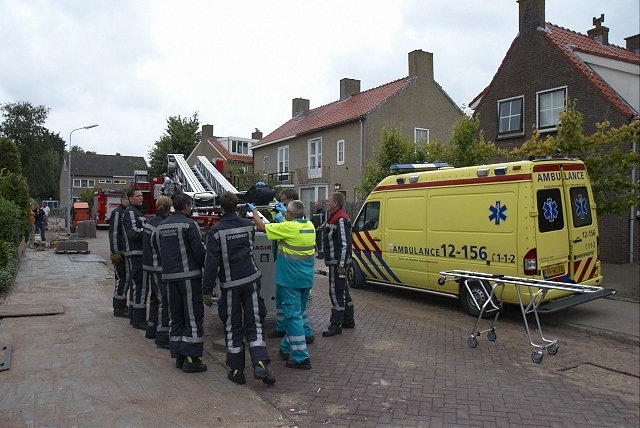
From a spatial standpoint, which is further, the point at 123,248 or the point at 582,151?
the point at 582,151

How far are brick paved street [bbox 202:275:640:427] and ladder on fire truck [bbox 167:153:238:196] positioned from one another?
8.66 ft

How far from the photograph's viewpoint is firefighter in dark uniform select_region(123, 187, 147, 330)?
7.22 meters

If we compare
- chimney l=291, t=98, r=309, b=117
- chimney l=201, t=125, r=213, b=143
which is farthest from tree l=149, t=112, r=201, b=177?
chimney l=291, t=98, r=309, b=117

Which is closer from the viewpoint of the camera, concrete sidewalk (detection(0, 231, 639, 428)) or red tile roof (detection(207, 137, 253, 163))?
concrete sidewalk (detection(0, 231, 639, 428))

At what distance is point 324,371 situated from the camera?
572 centimetres

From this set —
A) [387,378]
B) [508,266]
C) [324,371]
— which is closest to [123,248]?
[324,371]

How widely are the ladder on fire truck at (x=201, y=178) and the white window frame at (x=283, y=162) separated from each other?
65.5 ft

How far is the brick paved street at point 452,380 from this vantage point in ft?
15.3

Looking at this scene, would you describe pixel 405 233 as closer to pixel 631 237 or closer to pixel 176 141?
pixel 631 237

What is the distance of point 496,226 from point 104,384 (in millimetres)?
5771

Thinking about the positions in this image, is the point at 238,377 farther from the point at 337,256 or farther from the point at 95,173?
the point at 95,173

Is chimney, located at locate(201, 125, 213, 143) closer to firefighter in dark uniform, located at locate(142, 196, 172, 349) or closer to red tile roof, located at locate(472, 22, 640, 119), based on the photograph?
red tile roof, located at locate(472, 22, 640, 119)

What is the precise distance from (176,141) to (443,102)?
26242mm

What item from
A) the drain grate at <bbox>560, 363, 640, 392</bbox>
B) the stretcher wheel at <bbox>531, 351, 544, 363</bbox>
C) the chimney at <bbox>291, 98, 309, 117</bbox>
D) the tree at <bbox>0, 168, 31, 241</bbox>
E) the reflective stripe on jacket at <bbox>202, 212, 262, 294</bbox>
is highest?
the chimney at <bbox>291, 98, 309, 117</bbox>
